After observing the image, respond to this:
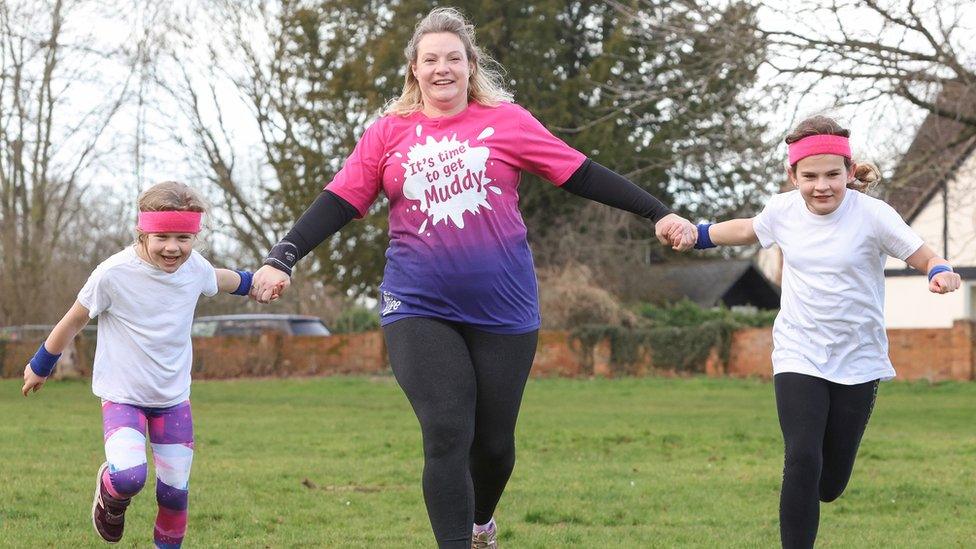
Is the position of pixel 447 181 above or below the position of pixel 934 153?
below

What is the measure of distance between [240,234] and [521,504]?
3081 cm

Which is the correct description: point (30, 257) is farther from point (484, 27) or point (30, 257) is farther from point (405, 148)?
point (405, 148)

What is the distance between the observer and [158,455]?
19.0 ft

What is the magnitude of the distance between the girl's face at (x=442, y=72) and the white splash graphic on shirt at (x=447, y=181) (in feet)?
0.61

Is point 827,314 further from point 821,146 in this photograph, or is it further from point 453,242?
point 453,242

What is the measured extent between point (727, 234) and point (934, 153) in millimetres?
11778

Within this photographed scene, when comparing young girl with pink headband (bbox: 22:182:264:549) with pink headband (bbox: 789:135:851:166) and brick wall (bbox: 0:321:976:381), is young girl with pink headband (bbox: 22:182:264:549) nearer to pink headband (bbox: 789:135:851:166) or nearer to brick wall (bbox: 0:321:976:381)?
pink headband (bbox: 789:135:851:166)

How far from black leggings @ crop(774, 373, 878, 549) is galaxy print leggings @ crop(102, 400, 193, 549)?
2583 mm

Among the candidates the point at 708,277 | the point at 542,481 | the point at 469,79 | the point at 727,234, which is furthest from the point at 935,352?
the point at 708,277

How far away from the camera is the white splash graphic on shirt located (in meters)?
4.96

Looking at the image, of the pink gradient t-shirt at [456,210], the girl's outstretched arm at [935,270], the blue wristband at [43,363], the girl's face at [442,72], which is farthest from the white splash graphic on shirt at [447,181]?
the blue wristband at [43,363]

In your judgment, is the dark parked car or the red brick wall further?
the dark parked car

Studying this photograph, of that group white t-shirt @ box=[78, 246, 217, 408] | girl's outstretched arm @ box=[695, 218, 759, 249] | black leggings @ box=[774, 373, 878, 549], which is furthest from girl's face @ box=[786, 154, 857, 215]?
white t-shirt @ box=[78, 246, 217, 408]

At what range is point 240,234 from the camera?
38094 mm
